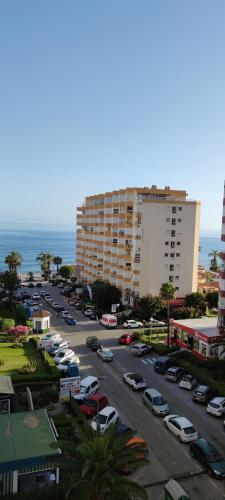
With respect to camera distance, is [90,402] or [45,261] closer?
[90,402]

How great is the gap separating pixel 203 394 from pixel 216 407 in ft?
7.46

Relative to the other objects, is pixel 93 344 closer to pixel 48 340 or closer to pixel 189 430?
pixel 48 340

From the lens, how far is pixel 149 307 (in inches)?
2445

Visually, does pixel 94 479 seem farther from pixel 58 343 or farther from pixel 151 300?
pixel 151 300

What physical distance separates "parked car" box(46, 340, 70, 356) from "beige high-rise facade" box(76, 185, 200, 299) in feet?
84.8

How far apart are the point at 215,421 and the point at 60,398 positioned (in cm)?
1141

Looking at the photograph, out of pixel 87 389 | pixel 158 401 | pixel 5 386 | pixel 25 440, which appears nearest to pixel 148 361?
pixel 87 389

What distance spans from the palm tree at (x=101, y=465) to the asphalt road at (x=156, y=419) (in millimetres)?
5620

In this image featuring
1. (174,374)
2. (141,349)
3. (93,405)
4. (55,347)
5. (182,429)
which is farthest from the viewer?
(141,349)

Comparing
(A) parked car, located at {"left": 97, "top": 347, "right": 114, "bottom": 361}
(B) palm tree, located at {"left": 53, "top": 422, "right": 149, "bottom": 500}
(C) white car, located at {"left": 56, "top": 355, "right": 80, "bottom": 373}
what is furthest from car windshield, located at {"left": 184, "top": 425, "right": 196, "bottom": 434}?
(A) parked car, located at {"left": 97, "top": 347, "right": 114, "bottom": 361}

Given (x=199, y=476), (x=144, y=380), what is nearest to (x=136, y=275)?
(x=144, y=380)

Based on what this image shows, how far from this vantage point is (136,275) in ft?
227

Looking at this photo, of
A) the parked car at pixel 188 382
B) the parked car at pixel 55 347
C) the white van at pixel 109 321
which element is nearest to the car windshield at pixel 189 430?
the parked car at pixel 188 382

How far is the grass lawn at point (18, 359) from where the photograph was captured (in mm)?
36094
